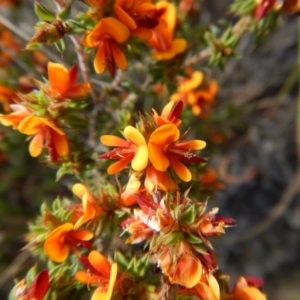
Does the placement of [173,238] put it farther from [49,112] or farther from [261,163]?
[261,163]

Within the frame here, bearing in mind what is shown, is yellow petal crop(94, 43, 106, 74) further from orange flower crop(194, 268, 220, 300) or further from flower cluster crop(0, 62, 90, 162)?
orange flower crop(194, 268, 220, 300)

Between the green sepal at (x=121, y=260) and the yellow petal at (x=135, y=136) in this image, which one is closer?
the yellow petal at (x=135, y=136)

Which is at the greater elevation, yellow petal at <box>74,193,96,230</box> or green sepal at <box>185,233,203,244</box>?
yellow petal at <box>74,193,96,230</box>

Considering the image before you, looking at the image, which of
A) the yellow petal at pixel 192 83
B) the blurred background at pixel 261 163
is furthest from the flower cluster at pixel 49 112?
the blurred background at pixel 261 163

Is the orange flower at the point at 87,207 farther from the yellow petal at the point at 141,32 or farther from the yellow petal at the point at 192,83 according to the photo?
the yellow petal at the point at 192,83

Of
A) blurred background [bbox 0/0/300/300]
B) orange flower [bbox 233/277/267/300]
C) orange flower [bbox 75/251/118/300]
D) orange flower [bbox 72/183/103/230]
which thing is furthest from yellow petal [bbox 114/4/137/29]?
blurred background [bbox 0/0/300/300]
